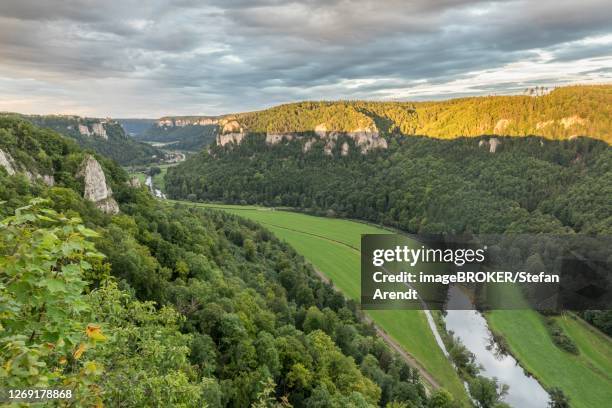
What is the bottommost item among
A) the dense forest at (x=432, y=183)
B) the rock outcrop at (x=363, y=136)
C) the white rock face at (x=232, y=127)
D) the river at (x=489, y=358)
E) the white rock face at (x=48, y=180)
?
the river at (x=489, y=358)

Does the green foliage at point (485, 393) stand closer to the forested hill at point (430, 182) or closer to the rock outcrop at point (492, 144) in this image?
the forested hill at point (430, 182)

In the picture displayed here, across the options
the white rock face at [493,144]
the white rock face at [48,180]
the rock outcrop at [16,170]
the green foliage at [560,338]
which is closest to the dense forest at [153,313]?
the white rock face at [48,180]

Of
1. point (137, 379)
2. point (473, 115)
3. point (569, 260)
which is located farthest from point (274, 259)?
point (473, 115)

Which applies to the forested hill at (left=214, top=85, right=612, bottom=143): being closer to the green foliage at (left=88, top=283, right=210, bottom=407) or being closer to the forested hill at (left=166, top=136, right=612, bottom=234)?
A: the forested hill at (left=166, top=136, right=612, bottom=234)

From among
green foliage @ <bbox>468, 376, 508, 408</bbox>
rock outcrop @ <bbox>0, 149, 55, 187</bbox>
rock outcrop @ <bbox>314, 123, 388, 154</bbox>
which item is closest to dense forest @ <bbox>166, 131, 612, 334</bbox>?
rock outcrop @ <bbox>314, 123, 388, 154</bbox>

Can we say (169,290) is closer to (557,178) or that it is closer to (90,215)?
(90,215)

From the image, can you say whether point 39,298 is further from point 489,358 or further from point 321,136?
point 321,136
